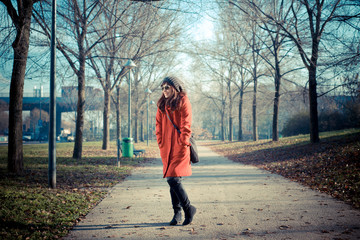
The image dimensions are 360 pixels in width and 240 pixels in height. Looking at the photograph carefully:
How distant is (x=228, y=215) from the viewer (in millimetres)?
4504

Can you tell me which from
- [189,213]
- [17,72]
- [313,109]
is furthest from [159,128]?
[313,109]

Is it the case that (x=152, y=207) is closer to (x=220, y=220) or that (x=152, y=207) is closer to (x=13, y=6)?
(x=220, y=220)

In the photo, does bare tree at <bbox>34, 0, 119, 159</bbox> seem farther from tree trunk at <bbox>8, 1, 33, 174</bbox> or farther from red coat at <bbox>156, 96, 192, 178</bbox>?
red coat at <bbox>156, 96, 192, 178</bbox>

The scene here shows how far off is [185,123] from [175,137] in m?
0.27

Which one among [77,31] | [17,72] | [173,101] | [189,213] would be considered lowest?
[189,213]

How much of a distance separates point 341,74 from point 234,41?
52.5 ft

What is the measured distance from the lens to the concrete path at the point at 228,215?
3.64 meters

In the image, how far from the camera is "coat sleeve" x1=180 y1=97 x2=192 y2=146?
145 inches

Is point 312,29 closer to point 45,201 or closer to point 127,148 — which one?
point 127,148

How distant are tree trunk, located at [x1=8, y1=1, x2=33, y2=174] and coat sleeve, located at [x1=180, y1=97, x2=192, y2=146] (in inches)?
249

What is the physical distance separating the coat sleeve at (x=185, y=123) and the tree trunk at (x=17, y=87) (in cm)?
633

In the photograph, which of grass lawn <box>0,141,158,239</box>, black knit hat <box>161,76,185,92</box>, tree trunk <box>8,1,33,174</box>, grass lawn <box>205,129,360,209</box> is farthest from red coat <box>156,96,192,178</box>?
tree trunk <box>8,1,33,174</box>

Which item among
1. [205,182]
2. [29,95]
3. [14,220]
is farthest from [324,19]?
[29,95]

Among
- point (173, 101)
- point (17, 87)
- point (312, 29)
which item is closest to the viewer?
point (173, 101)
